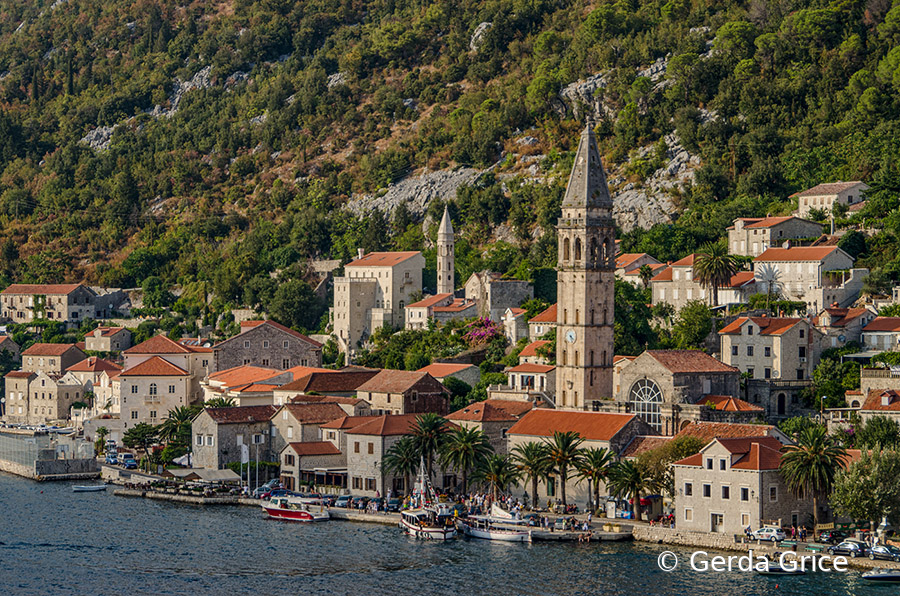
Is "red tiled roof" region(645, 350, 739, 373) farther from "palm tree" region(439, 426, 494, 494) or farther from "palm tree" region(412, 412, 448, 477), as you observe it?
"palm tree" region(412, 412, 448, 477)

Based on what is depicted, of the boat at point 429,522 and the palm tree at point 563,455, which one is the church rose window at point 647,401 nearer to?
the palm tree at point 563,455

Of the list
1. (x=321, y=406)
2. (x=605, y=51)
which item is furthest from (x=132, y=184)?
(x=321, y=406)

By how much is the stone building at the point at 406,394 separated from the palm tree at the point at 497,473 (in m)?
14.3

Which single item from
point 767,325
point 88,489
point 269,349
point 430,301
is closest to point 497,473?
point 767,325

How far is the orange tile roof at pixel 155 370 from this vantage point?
114 meters

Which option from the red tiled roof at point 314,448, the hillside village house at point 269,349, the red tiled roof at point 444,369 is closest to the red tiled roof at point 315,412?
the red tiled roof at point 314,448

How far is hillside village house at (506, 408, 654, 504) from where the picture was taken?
82000mm

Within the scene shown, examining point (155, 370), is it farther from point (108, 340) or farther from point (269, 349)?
point (108, 340)

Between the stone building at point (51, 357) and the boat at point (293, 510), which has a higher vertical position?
the stone building at point (51, 357)

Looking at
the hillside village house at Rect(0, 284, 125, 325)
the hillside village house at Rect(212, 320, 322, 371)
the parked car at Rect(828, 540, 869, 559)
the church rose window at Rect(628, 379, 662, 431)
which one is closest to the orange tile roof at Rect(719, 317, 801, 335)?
the church rose window at Rect(628, 379, 662, 431)

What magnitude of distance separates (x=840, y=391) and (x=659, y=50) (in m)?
69.9

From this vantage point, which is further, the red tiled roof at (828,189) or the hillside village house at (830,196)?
the red tiled roof at (828,189)

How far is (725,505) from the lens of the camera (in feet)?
241

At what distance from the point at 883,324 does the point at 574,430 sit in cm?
2205
